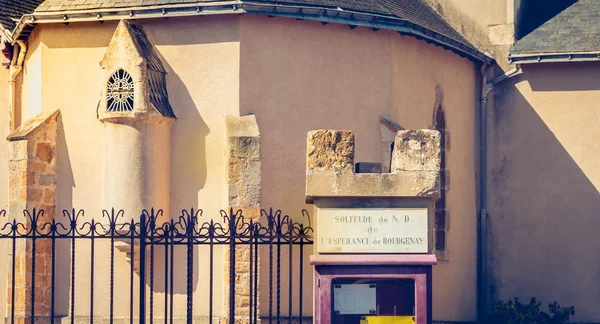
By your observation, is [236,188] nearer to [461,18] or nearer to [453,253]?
[453,253]

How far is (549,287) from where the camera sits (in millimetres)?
22734

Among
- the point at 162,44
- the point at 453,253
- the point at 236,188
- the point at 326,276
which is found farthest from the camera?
the point at 453,253

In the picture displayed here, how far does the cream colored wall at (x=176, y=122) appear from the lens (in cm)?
1850

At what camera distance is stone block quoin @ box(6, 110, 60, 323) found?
18734 mm

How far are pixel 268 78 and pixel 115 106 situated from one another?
2.27m

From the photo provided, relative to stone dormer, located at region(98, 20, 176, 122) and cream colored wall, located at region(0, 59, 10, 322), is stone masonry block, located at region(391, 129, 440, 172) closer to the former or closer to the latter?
stone dormer, located at region(98, 20, 176, 122)

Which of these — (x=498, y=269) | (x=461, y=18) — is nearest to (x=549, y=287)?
(x=498, y=269)

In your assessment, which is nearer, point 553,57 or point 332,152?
point 332,152

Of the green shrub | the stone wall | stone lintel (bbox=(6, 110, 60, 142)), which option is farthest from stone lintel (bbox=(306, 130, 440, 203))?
the green shrub

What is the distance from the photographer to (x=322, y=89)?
19.2 meters

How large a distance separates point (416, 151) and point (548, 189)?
37.4ft

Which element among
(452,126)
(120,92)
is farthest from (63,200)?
(452,126)

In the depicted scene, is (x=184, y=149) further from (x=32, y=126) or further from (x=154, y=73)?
(x=32, y=126)

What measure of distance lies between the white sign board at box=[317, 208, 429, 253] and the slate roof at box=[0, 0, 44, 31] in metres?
10.8
